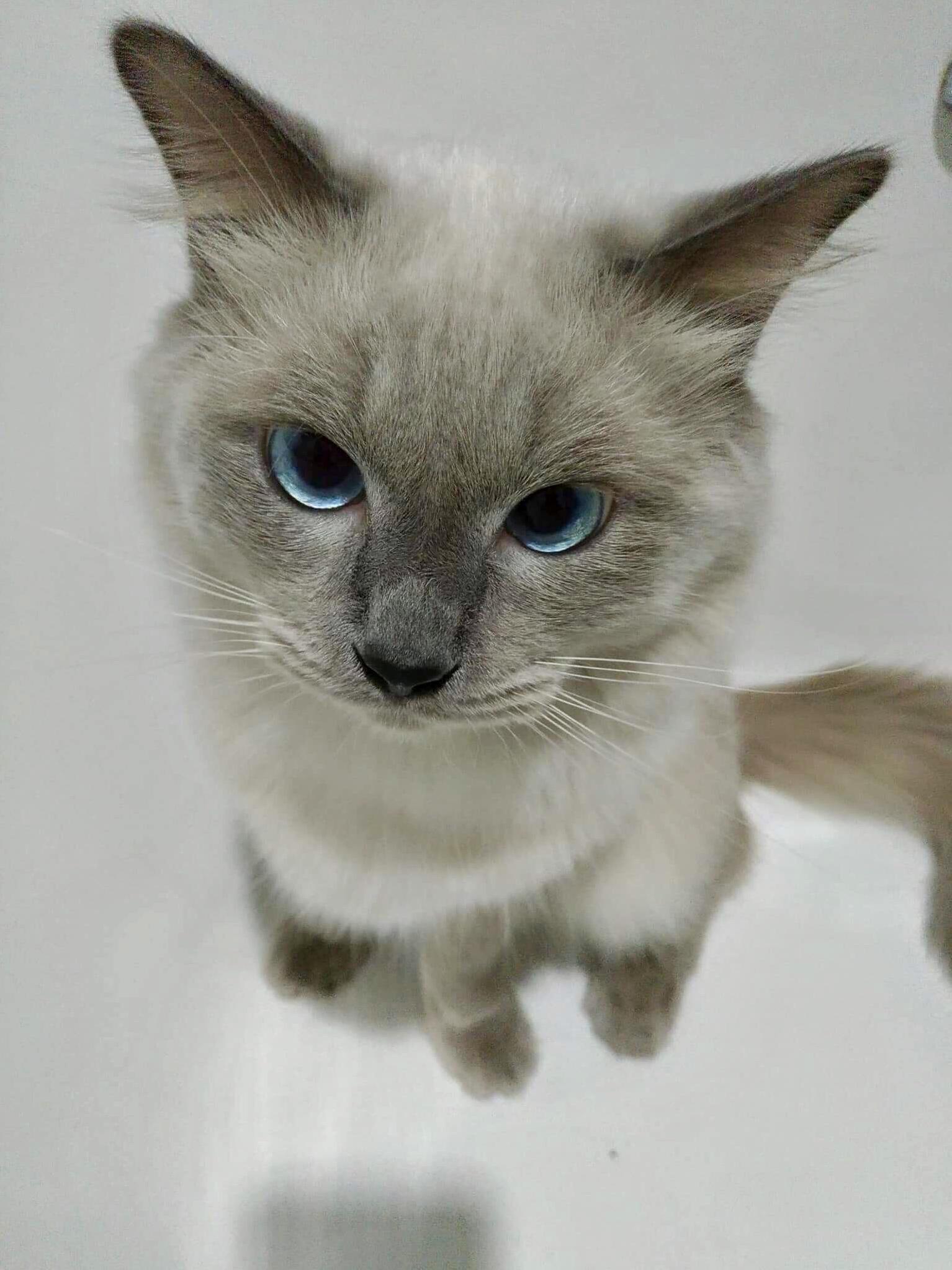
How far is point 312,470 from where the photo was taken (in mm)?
620

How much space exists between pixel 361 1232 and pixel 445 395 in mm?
986

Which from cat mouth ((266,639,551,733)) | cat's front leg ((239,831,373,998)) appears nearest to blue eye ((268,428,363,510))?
cat mouth ((266,639,551,733))

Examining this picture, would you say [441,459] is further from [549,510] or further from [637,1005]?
[637,1005]

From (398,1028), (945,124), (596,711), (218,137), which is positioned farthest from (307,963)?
(945,124)

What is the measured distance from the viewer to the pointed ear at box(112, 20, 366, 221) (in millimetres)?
553

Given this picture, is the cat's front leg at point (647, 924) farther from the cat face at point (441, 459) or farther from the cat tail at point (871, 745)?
the cat face at point (441, 459)

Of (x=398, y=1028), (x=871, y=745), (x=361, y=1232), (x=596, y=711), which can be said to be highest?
(x=596, y=711)

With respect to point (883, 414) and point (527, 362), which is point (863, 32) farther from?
point (527, 362)

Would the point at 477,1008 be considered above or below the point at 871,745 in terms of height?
below

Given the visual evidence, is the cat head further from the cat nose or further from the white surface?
the white surface

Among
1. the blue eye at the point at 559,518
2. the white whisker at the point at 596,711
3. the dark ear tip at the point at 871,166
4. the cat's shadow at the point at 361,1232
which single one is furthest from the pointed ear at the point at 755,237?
the cat's shadow at the point at 361,1232

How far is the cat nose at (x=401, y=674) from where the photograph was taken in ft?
1.90

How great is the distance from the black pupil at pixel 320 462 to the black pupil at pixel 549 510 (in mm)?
123

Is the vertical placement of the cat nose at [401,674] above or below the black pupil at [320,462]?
below
